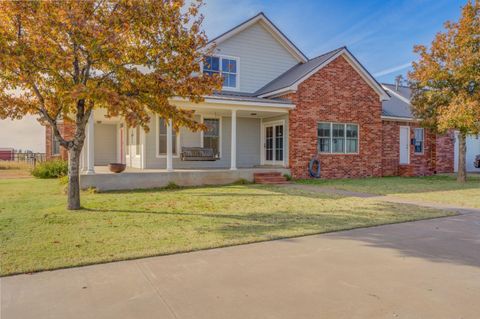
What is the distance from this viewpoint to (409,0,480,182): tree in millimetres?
14430

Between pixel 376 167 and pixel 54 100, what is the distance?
50.0 feet

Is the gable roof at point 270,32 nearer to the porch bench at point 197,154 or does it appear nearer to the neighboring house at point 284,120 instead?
the neighboring house at point 284,120

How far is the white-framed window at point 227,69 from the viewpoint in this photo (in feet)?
56.3

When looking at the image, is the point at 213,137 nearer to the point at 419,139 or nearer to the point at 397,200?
the point at 397,200

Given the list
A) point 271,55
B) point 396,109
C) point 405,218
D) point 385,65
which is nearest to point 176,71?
point 405,218

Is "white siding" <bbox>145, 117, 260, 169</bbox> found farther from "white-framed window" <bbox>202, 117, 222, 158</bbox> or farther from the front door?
the front door

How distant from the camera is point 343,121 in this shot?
17.1 meters

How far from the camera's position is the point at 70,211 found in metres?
7.96

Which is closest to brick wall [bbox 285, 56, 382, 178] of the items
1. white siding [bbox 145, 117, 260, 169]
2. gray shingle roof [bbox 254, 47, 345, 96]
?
gray shingle roof [bbox 254, 47, 345, 96]

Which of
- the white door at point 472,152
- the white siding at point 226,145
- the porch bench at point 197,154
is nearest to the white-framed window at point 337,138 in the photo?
the white siding at point 226,145

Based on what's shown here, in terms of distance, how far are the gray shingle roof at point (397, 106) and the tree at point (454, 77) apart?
257 centimetres

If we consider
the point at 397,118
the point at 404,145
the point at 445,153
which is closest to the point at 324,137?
the point at 397,118

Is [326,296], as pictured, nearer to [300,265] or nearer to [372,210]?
[300,265]

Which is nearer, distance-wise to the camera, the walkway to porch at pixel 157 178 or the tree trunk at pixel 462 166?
the walkway to porch at pixel 157 178
